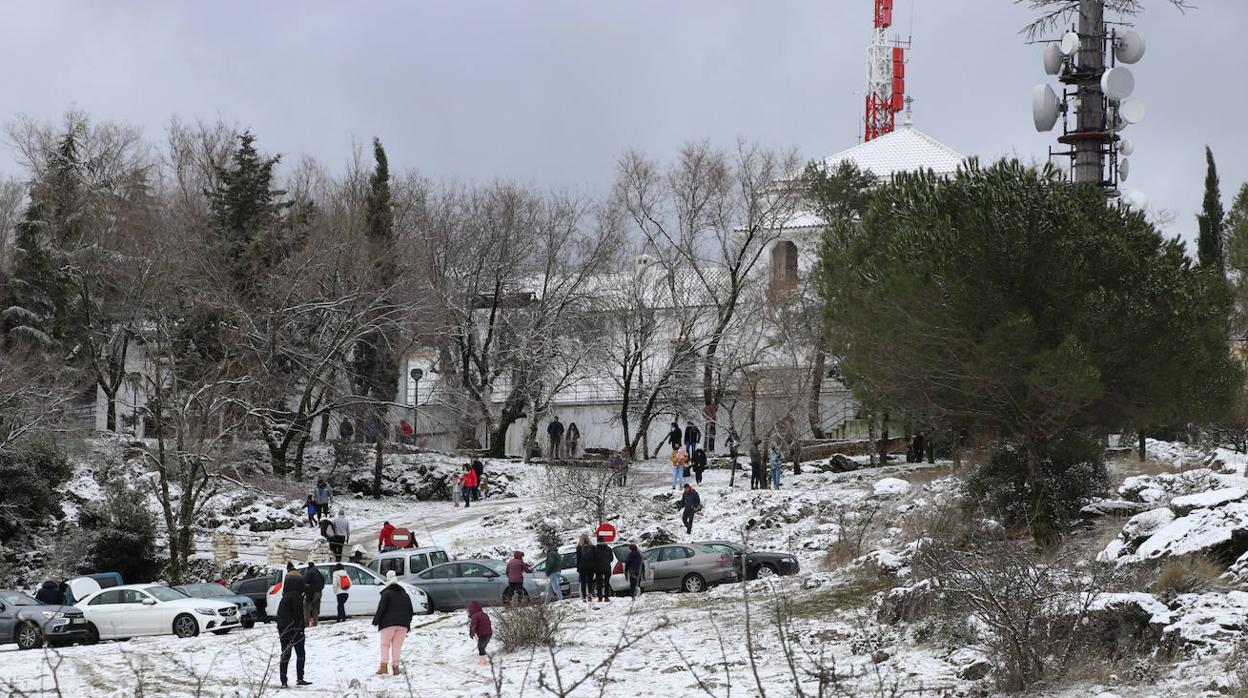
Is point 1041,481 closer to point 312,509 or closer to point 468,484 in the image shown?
point 468,484

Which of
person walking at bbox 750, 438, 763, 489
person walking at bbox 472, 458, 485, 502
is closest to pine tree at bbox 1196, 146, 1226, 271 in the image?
person walking at bbox 750, 438, 763, 489

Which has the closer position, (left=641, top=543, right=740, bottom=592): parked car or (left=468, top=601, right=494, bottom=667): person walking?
(left=468, top=601, right=494, bottom=667): person walking

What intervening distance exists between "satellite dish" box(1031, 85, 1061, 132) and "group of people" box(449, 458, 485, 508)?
2083 centimetres

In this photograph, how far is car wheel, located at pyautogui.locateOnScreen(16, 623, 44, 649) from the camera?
24.9 metres

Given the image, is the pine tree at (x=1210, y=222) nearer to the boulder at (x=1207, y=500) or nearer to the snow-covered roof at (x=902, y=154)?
the snow-covered roof at (x=902, y=154)

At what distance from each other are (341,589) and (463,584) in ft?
7.69

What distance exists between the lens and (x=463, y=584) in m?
26.9

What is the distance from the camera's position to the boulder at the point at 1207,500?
65.9ft

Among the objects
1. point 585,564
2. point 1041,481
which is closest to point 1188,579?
point 1041,481

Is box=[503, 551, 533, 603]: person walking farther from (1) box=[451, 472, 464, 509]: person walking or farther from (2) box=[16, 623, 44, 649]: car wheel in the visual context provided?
(1) box=[451, 472, 464, 509]: person walking

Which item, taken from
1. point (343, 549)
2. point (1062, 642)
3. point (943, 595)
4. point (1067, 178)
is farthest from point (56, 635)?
point (1067, 178)

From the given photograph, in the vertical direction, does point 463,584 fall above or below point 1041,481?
below

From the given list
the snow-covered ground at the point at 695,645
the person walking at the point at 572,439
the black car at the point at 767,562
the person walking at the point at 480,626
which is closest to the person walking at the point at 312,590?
the snow-covered ground at the point at 695,645

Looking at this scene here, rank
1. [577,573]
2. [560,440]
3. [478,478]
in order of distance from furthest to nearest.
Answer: [560,440] → [478,478] → [577,573]
